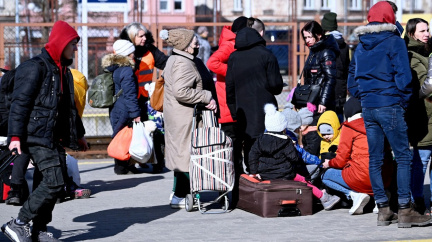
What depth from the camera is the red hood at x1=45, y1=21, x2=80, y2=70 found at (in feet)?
23.9

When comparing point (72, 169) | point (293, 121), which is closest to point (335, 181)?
point (293, 121)

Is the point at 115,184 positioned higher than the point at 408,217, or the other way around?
the point at 408,217

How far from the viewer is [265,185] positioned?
28.5 ft

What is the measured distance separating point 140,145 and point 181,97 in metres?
2.48

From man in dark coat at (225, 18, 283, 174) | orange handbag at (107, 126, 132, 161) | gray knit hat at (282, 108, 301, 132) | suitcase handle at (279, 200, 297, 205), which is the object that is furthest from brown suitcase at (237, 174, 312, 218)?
orange handbag at (107, 126, 132, 161)

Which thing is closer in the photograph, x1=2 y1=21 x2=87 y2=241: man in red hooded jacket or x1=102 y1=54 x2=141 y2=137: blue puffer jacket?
x1=2 y1=21 x2=87 y2=241: man in red hooded jacket

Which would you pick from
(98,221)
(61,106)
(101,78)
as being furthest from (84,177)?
(61,106)

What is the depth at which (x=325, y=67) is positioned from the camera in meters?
10.5

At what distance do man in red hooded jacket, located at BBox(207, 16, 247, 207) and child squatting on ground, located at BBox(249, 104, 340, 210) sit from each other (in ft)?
1.91

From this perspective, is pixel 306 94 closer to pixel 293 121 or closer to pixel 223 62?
pixel 293 121

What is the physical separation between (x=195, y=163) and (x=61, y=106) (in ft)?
6.16

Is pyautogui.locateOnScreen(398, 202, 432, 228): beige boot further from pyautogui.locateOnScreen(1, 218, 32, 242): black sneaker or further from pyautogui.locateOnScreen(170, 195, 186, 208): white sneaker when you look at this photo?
pyautogui.locateOnScreen(1, 218, 32, 242): black sneaker

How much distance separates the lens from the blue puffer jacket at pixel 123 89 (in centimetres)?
1122

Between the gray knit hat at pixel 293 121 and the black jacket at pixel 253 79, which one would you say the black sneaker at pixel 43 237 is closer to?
the black jacket at pixel 253 79
